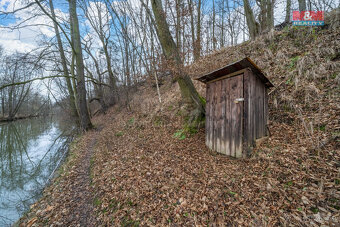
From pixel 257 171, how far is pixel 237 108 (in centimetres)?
165

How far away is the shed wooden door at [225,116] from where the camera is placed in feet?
12.8

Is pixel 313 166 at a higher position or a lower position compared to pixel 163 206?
higher

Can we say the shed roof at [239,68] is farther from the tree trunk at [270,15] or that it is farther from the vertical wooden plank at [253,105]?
the tree trunk at [270,15]

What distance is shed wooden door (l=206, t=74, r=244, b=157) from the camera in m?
3.91

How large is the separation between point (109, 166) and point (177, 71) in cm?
434

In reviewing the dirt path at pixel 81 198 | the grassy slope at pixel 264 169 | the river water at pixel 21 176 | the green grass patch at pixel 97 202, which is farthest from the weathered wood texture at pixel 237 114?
the river water at pixel 21 176

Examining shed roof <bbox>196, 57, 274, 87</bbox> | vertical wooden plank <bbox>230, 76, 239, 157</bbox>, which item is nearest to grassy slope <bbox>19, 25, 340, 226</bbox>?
vertical wooden plank <bbox>230, 76, 239, 157</bbox>

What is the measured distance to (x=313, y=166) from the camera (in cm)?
288

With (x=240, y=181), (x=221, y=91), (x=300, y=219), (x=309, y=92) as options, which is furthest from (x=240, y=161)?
(x=309, y=92)

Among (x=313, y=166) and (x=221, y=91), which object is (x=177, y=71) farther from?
(x=313, y=166)

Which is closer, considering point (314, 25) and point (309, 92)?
point (309, 92)

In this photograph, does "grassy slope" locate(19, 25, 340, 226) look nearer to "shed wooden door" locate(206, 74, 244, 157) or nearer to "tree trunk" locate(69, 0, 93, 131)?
"shed wooden door" locate(206, 74, 244, 157)

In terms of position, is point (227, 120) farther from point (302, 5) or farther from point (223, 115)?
point (302, 5)

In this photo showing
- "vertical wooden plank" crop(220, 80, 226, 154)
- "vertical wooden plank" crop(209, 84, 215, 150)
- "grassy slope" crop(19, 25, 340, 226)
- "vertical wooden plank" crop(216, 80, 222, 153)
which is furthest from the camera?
"vertical wooden plank" crop(209, 84, 215, 150)
